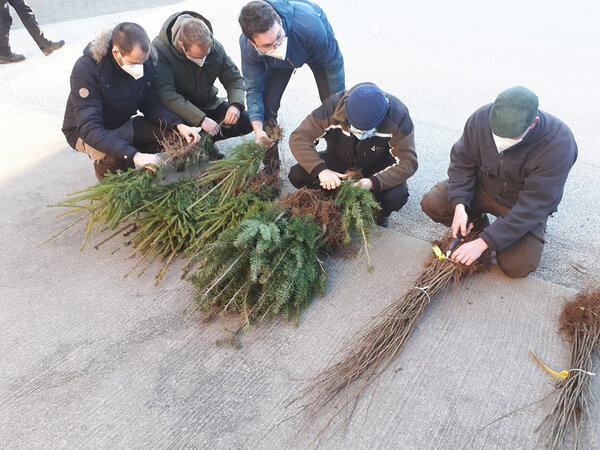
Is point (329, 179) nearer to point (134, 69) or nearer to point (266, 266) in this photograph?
point (266, 266)

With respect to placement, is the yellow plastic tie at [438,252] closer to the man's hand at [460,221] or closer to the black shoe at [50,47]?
the man's hand at [460,221]

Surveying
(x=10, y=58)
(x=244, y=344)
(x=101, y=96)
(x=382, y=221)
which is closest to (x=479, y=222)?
(x=382, y=221)

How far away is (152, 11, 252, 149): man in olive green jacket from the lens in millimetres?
2811

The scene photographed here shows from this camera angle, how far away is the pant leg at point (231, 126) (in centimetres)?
337

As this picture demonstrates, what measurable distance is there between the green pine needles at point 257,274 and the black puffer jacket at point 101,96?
96 centimetres

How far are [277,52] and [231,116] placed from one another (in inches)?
25.2

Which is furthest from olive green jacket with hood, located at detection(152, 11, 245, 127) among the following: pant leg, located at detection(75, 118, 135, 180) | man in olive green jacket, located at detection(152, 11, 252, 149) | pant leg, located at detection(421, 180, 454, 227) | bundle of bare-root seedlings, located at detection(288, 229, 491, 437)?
bundle of bare-root seedlings, located at detection(288, 229, 491, 437)

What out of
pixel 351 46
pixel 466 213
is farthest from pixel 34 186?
pixel 351 46

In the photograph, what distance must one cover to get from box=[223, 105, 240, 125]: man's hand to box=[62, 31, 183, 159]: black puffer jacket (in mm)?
543

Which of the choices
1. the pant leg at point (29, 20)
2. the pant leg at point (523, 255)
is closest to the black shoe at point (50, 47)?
the pant leg at point (29, 20)

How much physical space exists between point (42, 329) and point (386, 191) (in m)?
1.85

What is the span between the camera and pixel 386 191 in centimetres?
265

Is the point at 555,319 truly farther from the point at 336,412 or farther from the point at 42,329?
the point at 42,329

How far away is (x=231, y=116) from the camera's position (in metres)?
3.23
